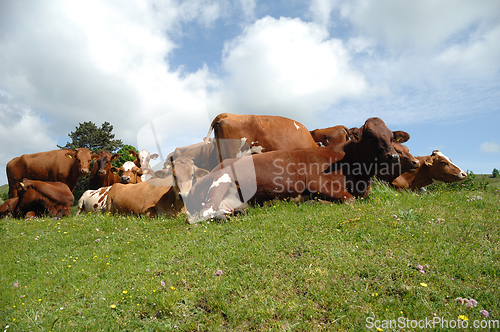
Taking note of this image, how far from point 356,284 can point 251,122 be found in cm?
756

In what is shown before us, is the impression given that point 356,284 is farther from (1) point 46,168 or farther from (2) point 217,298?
(1) point 46,168

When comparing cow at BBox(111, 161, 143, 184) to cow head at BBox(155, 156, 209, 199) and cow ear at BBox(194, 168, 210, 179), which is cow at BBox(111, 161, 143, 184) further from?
cow ear at BBox(194, 168, 210, 179)

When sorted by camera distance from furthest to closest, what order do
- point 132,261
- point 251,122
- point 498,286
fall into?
1. point 251,122
2. point 132,261
3. point 498,286

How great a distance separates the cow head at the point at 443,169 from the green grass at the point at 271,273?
4081 mm

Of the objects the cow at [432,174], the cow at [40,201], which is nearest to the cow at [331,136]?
the cow at [432,174]

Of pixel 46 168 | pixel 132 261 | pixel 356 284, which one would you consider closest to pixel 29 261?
pixel 132 261

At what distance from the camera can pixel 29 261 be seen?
5766 millimetres

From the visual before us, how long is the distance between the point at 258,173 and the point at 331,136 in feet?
21.6

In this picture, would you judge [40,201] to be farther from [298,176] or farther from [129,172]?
[298,176]

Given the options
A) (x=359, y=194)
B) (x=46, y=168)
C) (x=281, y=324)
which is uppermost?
(x=46, y=168)

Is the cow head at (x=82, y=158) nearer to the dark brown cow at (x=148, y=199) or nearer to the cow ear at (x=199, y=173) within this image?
the dark brown cow at (x=148, y=199)

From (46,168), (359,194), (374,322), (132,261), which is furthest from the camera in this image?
(46,168)

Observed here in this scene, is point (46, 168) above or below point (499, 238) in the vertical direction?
above

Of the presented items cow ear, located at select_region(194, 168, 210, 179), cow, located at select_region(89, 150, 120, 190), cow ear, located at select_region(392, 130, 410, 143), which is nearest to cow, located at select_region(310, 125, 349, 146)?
cow ear, located at select_region(392, 130, 410, 143)
